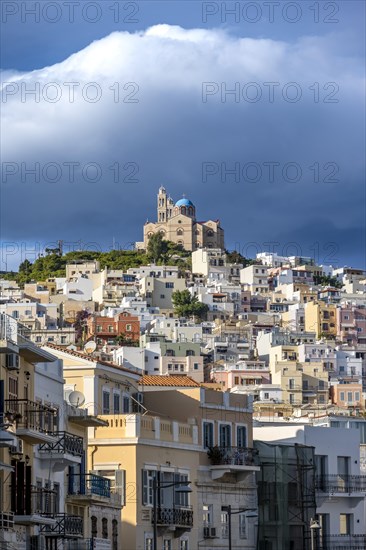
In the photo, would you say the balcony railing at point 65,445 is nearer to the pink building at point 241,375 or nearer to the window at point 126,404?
the window at point 126,404

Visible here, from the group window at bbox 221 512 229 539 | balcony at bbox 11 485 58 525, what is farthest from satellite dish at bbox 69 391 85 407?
window at bbox 221 512 229 539

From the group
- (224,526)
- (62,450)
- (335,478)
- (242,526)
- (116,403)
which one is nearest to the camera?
(62,450)

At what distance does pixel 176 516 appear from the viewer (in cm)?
6494

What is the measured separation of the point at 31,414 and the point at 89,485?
29.5 feet

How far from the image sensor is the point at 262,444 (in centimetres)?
7362

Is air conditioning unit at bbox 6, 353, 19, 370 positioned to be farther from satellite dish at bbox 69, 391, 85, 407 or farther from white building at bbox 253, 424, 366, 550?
white building at bbox 253, 424, 366, 550

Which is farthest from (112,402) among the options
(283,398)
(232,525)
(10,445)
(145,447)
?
(283,398)

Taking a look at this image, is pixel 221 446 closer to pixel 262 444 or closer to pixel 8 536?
pixel 262 444

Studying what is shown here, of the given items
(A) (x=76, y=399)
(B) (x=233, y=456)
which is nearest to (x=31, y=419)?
(A) (x=76, y=399)

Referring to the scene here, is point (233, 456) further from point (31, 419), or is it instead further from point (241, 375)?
point (241, 375)

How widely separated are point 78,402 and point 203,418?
10.8 metres

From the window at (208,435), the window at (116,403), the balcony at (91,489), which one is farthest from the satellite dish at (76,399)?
the window at (208,435)

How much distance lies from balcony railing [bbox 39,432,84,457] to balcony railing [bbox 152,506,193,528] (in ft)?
23.9

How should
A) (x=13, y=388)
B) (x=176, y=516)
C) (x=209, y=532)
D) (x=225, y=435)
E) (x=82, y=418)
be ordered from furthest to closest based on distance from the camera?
(x=225, y=435)
(x=209, y=532)
(x=176, y=516)
(x=82, y=418)
(x=13, y=388)
